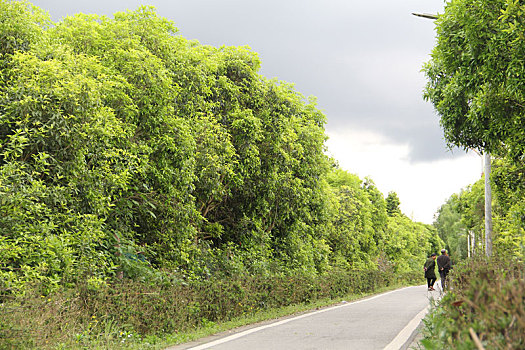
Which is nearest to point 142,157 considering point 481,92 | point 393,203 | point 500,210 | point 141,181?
point 141,181

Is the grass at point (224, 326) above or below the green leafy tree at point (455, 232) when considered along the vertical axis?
below

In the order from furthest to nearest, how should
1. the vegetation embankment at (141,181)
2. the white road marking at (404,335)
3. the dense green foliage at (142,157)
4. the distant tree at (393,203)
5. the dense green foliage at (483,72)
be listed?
the distant tree at (393,203) → the dense green foliage at (142,157) → the white road marking at (404,335) → the dense green foliage at (483,72) → the vegetation embankment at (141,181)

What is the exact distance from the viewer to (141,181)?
13031 mm

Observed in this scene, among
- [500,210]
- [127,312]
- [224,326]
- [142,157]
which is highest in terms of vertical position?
[500,210]

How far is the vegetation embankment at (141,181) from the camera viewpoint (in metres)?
8.70

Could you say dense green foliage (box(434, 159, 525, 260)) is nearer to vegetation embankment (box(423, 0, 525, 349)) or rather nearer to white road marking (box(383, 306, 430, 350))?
vegetation embankment (box(423, 0, 525, 349))

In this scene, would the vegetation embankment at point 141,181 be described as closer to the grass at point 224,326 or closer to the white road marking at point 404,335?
the grass at point 224,326

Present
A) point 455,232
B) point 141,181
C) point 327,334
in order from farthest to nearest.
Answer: point 455,232
point 141,181
point 327,334

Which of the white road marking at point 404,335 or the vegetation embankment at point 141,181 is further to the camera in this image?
the white road marking at point 404,335

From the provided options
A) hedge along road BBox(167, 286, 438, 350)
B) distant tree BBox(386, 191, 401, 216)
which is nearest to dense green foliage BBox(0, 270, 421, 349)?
hedge along road BBox(167, 286, 438, 350)

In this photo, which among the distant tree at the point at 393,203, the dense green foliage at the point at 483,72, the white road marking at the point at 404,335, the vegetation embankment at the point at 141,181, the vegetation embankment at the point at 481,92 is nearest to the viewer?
the vegetation embankment at the point at 481,92

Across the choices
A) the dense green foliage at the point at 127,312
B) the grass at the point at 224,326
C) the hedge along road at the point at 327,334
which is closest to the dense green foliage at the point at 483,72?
the hedge along road at the point at 327,334

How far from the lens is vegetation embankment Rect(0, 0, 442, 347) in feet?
28.6

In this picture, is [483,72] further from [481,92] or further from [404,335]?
[404,335]
